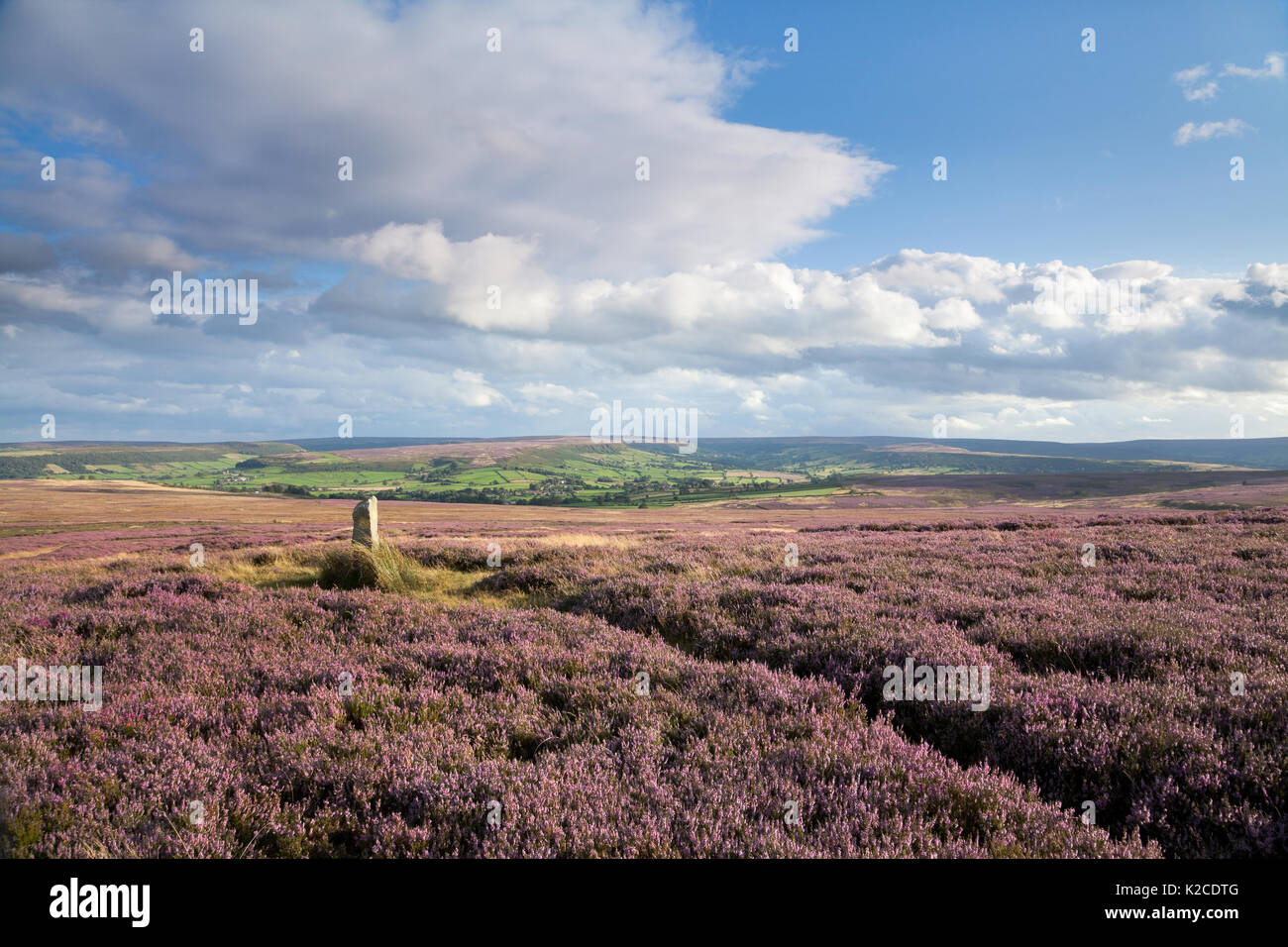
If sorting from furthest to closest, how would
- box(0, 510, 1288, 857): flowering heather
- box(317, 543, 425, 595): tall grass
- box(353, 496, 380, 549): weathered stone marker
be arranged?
box(353, 496, 380, 549): weathered stone marker → box(317, 543, 425, 595): tall grass → box(0, 510, 1288, 857): flowering heather

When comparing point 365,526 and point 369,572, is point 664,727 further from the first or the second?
point 365,526

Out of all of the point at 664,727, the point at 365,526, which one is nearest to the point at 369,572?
the point at 365,526

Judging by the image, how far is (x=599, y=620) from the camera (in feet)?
27.4

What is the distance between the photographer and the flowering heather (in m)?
3.31

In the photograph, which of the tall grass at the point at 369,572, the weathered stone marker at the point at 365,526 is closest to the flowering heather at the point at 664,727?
the tall grass at the point at 369,572

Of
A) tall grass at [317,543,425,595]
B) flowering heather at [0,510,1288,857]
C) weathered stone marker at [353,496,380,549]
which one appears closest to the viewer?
flowering heather at [0,510,1288,857]

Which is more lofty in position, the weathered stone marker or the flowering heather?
the weathered stone marker

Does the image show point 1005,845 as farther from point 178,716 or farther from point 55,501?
point 55,501

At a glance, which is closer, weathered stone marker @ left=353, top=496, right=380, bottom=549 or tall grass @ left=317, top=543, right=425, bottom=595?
tall grass @ left=317, top=543, right=425, bottom=595

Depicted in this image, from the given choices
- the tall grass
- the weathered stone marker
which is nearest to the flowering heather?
the tall grass

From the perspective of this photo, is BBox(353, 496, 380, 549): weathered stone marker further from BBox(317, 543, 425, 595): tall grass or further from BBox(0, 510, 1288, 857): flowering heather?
BBox(0, 510, 1288, 857): flowering heather

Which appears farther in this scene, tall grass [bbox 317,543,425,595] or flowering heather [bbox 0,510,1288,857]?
tall grass [bbox 317,543,425,595]
